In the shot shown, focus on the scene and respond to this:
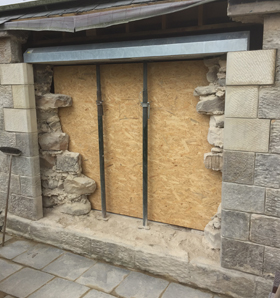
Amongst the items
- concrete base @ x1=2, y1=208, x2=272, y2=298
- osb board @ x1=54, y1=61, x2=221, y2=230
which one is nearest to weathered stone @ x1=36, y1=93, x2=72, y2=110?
osb board @ x1=54, y1=61, x2=221, y2=230

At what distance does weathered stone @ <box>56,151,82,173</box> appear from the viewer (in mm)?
4324

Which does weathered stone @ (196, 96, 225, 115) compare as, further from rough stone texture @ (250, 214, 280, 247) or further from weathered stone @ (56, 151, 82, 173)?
weathered stone @ (56, 151, 82, 173)

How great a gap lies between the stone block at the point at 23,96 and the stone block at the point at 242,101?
2.50m

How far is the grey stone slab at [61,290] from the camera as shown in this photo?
3.27 meters

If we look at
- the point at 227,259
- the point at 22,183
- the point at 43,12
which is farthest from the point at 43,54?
the point at 227,259

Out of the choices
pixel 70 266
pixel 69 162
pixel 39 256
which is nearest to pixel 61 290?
pixel 70 266

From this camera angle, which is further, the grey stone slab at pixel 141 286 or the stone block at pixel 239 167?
the grey stone slab at pixel 141 286

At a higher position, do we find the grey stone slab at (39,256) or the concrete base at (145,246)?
the concrete base at (145,246)

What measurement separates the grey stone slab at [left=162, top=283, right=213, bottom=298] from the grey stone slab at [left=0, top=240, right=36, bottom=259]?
79.3 inches

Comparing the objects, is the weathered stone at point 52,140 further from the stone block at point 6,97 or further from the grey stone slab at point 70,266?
the grey stone slab at point 70,266

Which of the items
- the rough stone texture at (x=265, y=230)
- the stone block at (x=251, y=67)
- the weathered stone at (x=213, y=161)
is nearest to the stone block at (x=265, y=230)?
the rough stone texture at (x=265, y=230)

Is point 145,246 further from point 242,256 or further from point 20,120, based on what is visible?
point 20,120

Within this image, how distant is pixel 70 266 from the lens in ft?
12.4

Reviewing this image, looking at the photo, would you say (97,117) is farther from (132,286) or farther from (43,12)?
(132,286)
